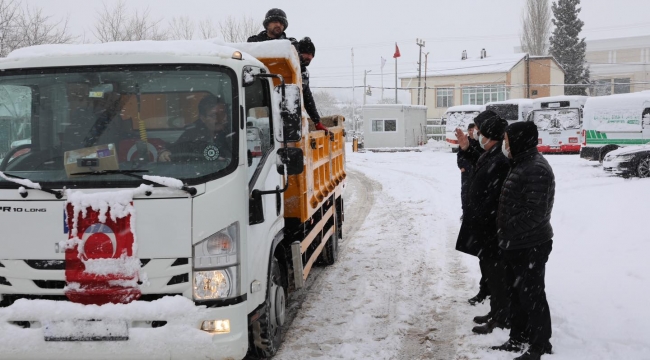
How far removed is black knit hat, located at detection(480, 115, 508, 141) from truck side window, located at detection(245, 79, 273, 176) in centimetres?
207

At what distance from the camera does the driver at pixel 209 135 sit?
3.83 meters

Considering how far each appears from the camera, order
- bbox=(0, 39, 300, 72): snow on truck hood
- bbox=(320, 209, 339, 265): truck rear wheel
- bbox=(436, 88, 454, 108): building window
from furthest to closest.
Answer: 1. bbox=(436, 88, 454, 108): building window
2. bbox=(320, 209, 339, 265): truck rear wheel
3. bbox=(0, 39, 300, 72): snow on truck hood

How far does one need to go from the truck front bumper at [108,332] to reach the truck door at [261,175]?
0.56m

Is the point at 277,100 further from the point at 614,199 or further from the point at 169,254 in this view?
the point at 614,199

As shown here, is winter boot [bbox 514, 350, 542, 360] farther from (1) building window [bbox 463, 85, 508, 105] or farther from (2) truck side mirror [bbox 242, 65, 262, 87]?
(1) building window [bbox 463, 85, 508, 105]

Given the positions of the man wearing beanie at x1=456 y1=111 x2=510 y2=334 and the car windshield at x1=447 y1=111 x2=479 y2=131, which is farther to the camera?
the car windshield at x1=447 y1=111 x2=479 y2=131

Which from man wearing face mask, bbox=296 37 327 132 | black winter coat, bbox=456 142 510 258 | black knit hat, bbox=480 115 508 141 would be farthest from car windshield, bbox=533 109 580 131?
black winter coat, bbox=456 142 510 258

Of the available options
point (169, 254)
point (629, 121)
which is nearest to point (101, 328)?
point (169, 254)

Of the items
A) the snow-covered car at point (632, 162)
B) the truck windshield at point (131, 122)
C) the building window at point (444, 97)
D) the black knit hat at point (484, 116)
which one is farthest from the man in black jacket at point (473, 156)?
the building window at point (444, 97)

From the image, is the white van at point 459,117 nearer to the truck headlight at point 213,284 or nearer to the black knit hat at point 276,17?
the black knit hat at point 276,17

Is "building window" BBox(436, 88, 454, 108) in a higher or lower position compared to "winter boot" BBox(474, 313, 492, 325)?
higher

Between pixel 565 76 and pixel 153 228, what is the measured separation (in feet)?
188

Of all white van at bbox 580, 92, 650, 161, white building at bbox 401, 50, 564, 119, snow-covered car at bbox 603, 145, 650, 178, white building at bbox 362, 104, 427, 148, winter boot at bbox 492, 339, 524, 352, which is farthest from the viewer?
white building at bbox 401, 50, 564, 119

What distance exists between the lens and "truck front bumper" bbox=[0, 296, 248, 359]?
3494 mm
